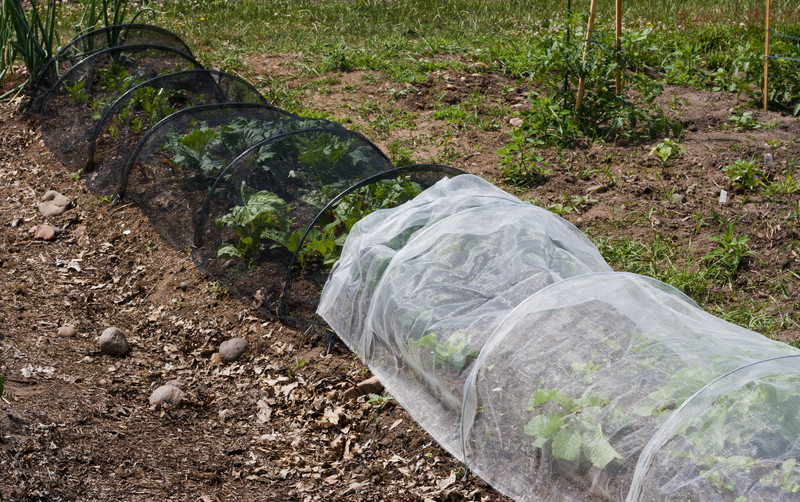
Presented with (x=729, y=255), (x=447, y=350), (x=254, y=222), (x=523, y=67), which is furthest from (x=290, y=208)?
(x=523, y=67)

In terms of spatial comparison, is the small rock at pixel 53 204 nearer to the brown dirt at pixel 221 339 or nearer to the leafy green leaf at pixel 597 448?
the brown dirt at pixel 221 339

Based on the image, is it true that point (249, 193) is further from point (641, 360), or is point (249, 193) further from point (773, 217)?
point (773, 217)

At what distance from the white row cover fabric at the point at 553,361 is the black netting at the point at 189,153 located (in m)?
1.32

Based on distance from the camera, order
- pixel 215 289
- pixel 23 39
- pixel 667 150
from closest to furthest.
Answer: pixel 215 289
pixel 667 150
pixel 23 39

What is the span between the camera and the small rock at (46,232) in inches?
196

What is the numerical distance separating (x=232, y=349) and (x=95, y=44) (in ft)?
12.6

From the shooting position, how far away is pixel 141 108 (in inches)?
209

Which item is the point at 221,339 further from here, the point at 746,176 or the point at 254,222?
the point at 746,176

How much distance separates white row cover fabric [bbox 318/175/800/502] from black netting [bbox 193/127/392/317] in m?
0.50

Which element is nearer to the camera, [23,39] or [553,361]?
[553,361]

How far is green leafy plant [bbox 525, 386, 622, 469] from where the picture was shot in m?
2.35

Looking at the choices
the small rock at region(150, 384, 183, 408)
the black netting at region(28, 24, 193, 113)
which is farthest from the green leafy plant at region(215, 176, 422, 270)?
the black netting at region(28, 24, 193, 113)

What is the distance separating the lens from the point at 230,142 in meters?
4.52

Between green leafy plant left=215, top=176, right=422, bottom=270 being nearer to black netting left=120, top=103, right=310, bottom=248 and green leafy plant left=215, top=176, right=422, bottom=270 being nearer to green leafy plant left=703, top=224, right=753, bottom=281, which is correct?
black netting left=120, top=103, right=310, bottom=248
